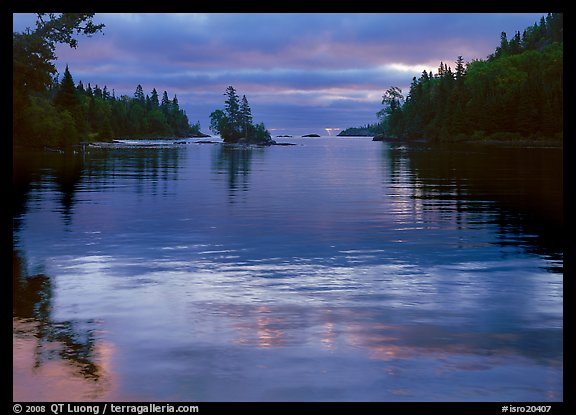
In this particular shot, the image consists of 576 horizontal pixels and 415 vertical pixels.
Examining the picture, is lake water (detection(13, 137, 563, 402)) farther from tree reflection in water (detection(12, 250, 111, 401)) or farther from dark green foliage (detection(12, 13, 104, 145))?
dark green foliage (detection(12, 13, 104, 145))

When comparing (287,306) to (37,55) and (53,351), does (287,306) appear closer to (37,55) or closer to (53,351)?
(53,351)

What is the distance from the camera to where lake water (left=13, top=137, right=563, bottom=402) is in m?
8.27

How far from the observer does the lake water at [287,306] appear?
8.27m

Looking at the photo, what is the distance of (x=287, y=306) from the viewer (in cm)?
1185

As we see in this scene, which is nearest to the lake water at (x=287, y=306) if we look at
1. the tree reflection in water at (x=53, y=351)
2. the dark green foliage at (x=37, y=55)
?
the tree reflection in water at (x=53, y=351)

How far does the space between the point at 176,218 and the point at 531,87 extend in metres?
159

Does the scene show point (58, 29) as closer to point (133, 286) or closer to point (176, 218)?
point (176, 218)

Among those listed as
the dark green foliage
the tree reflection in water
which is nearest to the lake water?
the tree reflection in water

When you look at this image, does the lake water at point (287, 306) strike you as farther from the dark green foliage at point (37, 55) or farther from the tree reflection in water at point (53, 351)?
the dark green foliage at point (37, 55)

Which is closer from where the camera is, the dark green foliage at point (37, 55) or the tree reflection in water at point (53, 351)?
the tree reflection in water at point (53, 351)

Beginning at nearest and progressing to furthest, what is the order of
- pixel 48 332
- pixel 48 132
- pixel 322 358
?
pixel 322 358
pixel 48 332
pixel 48 132

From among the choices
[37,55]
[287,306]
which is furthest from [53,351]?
[37,55]
